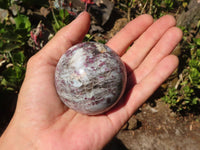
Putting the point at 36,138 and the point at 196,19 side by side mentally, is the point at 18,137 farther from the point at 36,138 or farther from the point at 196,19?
the point at 196,19

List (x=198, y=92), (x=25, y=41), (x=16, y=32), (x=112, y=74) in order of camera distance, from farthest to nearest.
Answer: (x=198, y=92) → (x=25, y=41) → (x=16, y=32) → (x=112, y=74)

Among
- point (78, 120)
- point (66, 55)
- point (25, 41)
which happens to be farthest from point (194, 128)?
point (25, 41)

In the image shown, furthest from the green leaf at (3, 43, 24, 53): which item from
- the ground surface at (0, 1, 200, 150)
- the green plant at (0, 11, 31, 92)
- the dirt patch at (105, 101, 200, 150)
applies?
the dirt patch at (105, 101, 200, 150)

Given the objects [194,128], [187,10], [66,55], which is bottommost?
[194,128]

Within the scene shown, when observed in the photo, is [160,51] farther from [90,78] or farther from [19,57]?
[19,57]

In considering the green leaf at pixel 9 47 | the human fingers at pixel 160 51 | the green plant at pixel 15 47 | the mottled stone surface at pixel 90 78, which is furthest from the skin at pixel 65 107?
the green leaf at pixel 9 47

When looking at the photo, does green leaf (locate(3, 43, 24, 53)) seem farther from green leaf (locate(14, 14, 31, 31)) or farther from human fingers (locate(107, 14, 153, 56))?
human fingers (locate(107, 14, 153, 56))
